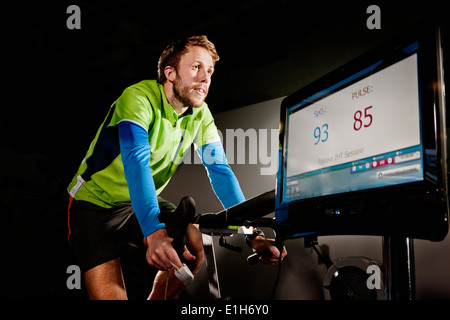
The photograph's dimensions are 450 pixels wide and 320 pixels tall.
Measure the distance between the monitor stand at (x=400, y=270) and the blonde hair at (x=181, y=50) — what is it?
1424mm

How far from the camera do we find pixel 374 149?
0.82 m

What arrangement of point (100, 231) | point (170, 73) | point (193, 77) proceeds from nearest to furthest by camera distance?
point (100, 231) → point (193, 77) → point (170, 73)

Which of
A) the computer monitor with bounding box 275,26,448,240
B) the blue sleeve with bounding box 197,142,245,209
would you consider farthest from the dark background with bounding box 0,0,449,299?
the computer monitor with bounding box 275,26,448,240

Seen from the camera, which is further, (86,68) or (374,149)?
(86,68)

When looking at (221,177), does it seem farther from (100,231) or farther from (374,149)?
(374,149)

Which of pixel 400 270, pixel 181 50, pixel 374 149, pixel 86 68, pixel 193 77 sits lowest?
pixel 400 270

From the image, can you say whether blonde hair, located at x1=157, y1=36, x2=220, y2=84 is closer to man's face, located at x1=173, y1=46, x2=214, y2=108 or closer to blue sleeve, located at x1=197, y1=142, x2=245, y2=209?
man's face, located at x1=173, y1=46, x2=214, y2=108

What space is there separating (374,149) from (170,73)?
137 cm

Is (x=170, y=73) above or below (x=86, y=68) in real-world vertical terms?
below

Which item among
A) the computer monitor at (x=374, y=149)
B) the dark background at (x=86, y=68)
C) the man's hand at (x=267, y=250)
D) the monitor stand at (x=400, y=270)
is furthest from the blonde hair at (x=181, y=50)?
the monitor stand at (x=400, y=270)

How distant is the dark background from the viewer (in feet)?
8.24

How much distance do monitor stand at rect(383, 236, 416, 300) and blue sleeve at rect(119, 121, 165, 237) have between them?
73cm

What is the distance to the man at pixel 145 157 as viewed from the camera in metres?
1.59

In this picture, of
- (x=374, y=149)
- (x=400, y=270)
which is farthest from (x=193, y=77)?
(x=400, y=270)
